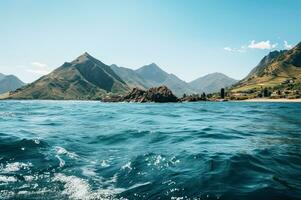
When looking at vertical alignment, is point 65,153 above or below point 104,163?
above

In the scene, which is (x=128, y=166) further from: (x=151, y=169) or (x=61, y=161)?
(x=61, y=161)

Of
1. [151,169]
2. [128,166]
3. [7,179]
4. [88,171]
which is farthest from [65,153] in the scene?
[151,169]

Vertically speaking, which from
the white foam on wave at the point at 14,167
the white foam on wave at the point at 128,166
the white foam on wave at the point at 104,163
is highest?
the white foam on wave at the point at 14,167

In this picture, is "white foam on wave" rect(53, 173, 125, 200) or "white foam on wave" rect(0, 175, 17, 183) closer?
"white foam on wave" rect(53, 173, 125, 200)

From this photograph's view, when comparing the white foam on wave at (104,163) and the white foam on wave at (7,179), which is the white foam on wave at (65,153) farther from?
the white foam on wave at (7,179)

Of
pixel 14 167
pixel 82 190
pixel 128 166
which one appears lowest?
pixel 82 190

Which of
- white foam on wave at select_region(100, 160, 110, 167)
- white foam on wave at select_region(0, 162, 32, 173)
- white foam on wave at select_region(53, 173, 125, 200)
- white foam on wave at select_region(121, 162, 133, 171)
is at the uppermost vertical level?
white foam on wave at select_region(0, 162, 32, 173)

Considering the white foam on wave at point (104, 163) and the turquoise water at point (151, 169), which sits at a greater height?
the turquoise water at point (151, 169)

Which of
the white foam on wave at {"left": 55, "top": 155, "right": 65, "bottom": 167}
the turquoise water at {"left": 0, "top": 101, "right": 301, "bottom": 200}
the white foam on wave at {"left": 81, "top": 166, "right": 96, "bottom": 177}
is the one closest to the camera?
the turquoise water at {"left": 0, "top": 101, "right": 301, "bottom": 200}

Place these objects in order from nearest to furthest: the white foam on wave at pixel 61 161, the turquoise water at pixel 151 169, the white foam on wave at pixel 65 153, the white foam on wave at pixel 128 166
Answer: the turquoise water at pixel 151 169, the white foam on wave at pixel 128 166, the white foam on wave at pixel 61 161, the white foam on wave at pixel 65 153

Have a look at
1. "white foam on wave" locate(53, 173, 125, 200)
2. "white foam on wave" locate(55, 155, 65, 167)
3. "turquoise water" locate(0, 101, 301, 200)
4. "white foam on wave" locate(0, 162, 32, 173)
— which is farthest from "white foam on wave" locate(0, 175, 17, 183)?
"white foam on wave" locate(55, 155, 65, 167)

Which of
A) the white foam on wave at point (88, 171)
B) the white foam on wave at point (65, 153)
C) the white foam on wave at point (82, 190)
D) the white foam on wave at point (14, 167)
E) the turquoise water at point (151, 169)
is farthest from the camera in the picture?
the white foam on wave at point (65, 153)

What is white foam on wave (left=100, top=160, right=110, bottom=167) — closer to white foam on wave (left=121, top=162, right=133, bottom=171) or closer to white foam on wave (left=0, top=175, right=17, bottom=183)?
white foam on wave (left=121, top=162, right=133, bottom=171)

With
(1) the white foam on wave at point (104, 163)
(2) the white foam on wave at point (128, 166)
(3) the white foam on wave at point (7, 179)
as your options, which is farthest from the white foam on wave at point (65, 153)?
(3) the white foam on wave at point (7, 179)
